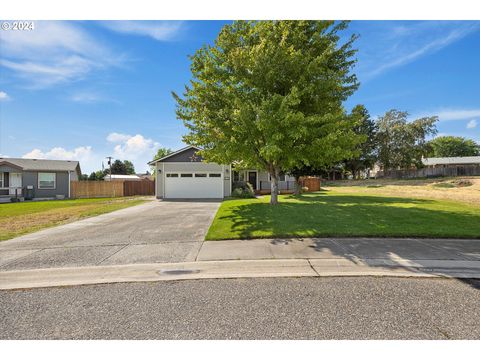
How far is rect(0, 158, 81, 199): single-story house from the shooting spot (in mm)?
21594

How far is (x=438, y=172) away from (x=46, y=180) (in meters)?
50.1

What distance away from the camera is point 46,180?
23.3 m

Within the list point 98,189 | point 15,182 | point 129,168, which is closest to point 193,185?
point 98,189

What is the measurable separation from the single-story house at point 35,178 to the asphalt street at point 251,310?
81.8ft

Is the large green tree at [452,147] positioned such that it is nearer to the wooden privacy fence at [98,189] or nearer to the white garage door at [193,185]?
the white garage door at [193,185]

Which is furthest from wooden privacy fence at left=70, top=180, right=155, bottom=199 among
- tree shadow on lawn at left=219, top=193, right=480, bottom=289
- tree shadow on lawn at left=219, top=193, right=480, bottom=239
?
tree shadow on lawn at left=219, top=193, right=480, bottom=239

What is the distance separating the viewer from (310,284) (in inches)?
149

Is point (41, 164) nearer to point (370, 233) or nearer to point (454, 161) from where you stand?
point (370, 233)

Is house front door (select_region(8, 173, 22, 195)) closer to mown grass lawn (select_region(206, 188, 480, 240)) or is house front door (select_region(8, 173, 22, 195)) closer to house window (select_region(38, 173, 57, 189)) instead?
house window (select_region(38, 173, 57, 189))

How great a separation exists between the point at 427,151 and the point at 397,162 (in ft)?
19.5

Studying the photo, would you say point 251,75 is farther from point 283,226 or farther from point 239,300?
point 239,300

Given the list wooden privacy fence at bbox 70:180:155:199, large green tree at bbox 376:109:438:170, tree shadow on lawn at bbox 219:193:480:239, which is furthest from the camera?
large green tree at bbox 376:109:438:170

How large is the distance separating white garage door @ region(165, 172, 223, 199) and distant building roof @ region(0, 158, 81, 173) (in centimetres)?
1278

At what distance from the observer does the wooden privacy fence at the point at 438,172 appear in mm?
32469
